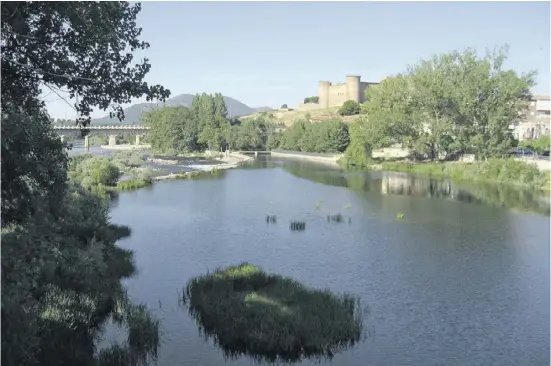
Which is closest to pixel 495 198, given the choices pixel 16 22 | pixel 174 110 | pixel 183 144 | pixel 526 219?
pixel 526 219

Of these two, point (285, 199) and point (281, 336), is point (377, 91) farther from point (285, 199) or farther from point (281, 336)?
point (281, 336)

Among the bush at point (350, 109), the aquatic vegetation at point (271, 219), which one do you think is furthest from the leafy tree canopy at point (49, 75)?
the bush at point (350, 109)

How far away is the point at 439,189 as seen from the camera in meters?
45.2

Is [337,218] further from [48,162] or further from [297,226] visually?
[48,162]

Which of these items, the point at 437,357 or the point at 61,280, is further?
the point at 61,280

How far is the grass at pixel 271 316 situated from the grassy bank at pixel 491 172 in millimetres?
36570

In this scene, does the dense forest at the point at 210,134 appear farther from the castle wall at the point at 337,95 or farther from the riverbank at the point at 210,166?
the castle wall at the point at 337,95

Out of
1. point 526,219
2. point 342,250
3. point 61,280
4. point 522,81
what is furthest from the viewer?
point 522,81

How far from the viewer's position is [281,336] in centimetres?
1262

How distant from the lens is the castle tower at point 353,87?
147500 mm

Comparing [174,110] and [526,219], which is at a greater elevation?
[174,110]

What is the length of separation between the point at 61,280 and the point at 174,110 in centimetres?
9551

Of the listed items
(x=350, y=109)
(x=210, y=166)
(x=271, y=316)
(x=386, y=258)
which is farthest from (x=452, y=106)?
(x=350, y=109)

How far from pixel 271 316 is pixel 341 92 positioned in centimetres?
14295
